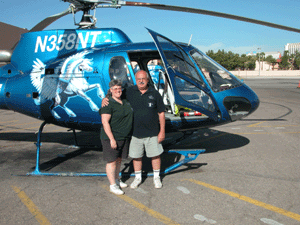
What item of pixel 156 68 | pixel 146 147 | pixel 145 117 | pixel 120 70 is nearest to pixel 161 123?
pixel 145 117

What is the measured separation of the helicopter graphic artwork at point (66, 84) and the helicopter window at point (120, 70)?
38cm

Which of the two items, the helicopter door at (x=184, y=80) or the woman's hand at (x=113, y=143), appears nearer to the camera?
the woman's hand at (x=113, y=143)

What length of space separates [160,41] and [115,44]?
1488mm

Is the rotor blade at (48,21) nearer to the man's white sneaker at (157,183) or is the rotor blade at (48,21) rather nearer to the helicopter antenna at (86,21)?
the helicopter antenna at (86,21)

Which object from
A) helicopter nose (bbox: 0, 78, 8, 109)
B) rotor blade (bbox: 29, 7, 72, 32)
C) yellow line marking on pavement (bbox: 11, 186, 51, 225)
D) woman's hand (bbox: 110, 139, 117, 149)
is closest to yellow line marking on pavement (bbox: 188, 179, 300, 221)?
woman's hand (bbox: 110, 139, 117, 149)

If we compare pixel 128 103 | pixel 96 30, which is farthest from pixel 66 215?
pixel 96 30

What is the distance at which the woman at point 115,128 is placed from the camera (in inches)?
142

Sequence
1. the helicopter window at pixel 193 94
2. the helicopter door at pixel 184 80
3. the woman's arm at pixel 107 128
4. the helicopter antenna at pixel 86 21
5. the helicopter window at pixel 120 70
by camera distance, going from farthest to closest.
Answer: the helicopter antenna at pixel 86 21
the helicopter window at pixel 120 70
the helicopter window at pixel 193 94
the helicopter door at pixel 184 80
the woman's arm at pixel 107 128

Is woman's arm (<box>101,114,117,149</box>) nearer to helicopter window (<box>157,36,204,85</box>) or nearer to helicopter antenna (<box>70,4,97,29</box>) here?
helicopter window (<box>157,36,204,85</box>)

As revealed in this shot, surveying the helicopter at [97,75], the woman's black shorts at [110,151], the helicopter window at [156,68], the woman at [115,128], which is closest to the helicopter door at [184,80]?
the helicopter at [97,75]

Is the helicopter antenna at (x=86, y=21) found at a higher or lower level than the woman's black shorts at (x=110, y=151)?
higher

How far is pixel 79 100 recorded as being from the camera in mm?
4973

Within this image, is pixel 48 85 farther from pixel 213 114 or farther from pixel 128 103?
pixel 213 114

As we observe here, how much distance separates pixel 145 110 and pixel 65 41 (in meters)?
3.00
